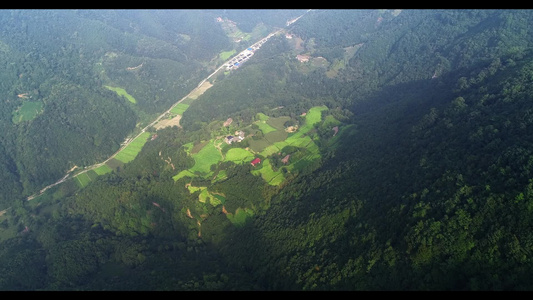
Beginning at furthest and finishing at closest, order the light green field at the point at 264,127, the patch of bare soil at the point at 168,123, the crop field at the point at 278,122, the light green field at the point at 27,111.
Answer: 1. the patch of bare soil at the point at 168,123
2. the light green field at the point at 27,111
3. the crop field at the point at 278,122
4. the light green field at the point at 264,127

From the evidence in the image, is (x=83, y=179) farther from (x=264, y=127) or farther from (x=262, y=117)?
(x=262, y=117)

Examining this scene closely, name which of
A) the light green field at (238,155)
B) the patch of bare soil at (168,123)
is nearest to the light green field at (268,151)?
the light green field at (238,155)

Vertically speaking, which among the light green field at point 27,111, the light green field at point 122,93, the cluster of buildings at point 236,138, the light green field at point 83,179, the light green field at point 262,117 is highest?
the light green field at point 27,111

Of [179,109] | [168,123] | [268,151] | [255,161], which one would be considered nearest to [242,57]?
[179,109]

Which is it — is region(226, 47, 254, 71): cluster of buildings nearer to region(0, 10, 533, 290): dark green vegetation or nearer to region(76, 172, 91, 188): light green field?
region(0, 10, 533, 290): dark green vegetation

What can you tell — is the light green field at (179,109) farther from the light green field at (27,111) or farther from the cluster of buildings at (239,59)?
the light green field at (27,111)

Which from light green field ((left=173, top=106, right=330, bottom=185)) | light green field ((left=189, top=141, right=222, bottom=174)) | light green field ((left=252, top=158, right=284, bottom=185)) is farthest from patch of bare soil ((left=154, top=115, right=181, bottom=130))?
light green field ((left=252, top=158, right=284, bottom=185))

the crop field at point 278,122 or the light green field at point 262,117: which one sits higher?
the light green field at point 262,117
